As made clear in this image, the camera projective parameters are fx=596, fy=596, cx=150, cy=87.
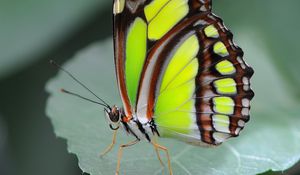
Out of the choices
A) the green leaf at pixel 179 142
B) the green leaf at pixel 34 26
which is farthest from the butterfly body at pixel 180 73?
the green leaf at pixel 34 26

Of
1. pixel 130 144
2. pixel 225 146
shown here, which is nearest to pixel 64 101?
pixel 130 144

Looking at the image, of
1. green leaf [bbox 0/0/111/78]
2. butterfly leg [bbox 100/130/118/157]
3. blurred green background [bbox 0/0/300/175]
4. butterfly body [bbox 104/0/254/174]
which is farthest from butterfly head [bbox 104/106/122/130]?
green leaf [bbox 0/0/111/78]

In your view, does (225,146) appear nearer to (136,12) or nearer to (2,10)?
(136,12)

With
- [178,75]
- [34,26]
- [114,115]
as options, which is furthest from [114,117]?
[34,26]

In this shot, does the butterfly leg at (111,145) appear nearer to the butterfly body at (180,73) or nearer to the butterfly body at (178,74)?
the butterfly body at (178,74)

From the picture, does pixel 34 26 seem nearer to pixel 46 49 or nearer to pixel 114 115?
pixel 46 49
